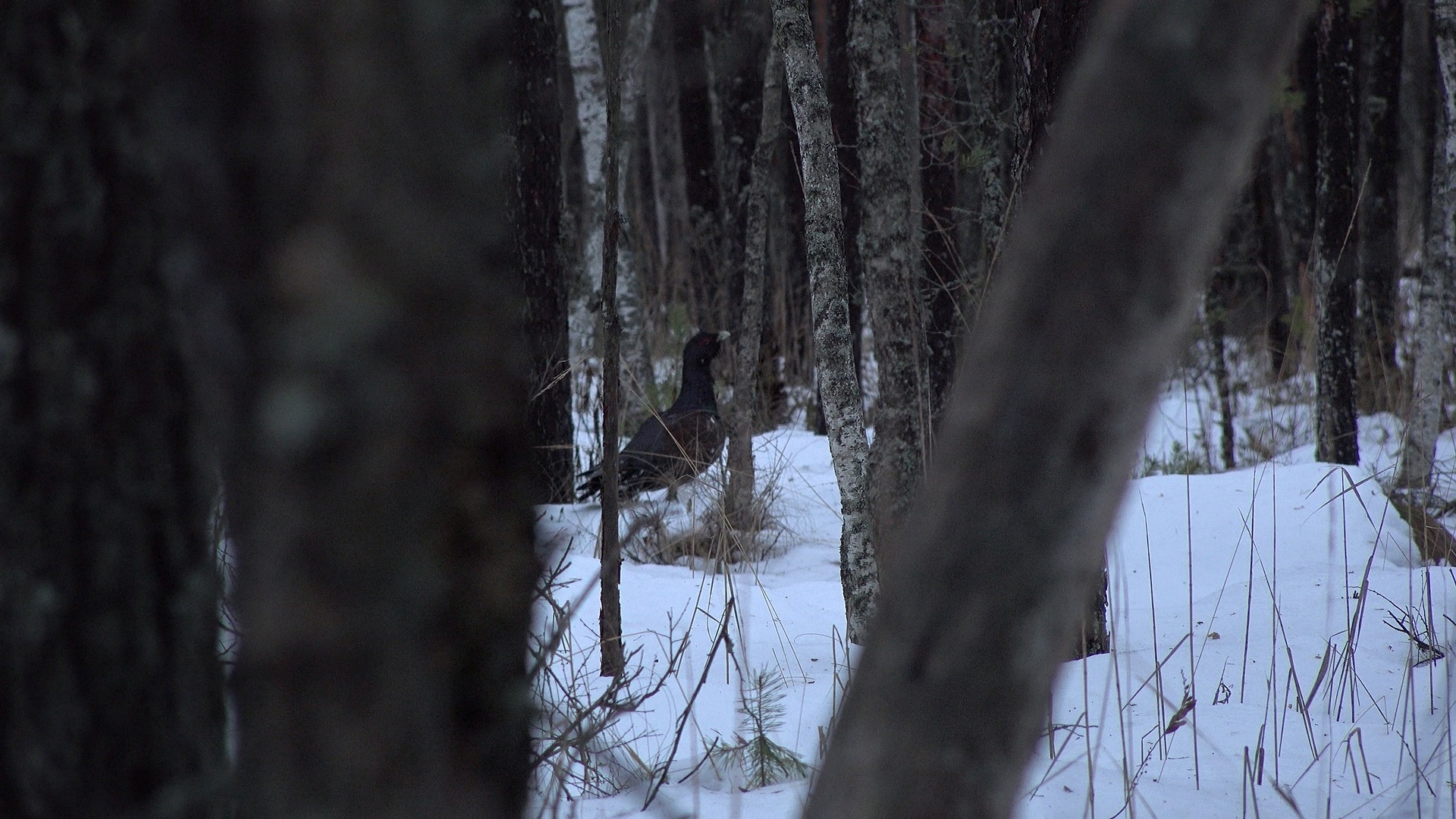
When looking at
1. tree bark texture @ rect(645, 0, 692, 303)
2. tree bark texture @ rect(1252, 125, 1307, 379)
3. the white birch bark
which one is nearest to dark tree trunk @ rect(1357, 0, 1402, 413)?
tree bark texture @ rect(1252, 125, 1307, 379)

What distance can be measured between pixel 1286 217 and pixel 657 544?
427 inches

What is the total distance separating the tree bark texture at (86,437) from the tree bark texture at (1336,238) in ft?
22.5

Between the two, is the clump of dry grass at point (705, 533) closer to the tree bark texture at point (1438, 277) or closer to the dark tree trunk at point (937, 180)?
the dark tree trunk at point (937, 180)

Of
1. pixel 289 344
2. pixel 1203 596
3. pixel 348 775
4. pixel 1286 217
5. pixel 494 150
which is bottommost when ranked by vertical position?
pixel 1203 596

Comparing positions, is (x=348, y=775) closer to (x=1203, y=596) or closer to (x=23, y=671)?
(x=23, y=671)

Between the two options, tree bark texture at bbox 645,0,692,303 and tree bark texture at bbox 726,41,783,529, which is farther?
tree bark texture at bbox 645,0,692,303

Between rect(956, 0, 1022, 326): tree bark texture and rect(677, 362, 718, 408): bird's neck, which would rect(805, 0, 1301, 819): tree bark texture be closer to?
rect(956, 0, 1022, 326): tree bark texture

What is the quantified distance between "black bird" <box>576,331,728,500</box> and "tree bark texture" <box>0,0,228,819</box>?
425cm

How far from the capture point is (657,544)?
16.2 ft

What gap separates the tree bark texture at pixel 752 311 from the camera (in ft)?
17.0

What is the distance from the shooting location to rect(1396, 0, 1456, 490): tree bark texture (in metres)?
5.71

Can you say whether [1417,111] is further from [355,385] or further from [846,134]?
[355,385]

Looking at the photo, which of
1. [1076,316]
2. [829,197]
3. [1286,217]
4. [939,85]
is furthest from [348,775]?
[1286,217]

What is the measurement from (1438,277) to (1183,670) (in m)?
4.50
